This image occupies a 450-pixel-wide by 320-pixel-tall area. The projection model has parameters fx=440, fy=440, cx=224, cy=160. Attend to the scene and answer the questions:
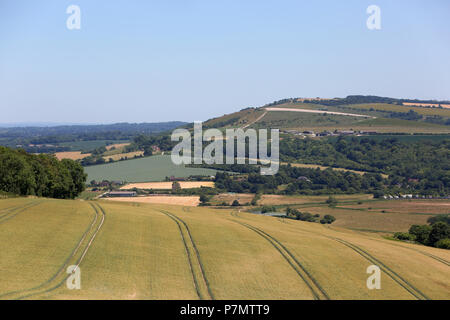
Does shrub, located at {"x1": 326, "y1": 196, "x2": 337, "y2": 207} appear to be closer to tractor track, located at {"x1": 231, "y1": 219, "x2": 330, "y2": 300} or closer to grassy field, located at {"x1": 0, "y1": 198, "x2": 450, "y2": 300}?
grassy field, located at {"x1": 0, "y1": 198, "x2": 450, "y2": 300}

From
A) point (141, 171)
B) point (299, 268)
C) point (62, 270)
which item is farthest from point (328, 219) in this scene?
point (141, 171)

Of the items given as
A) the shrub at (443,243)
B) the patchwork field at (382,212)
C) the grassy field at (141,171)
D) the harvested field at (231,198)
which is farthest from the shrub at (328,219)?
the grassy field at (141,171)

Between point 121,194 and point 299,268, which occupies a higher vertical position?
point 299,268

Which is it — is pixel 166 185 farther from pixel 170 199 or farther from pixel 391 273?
pixel 391 273

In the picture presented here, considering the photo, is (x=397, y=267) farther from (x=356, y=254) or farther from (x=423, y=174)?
(x=423, y=174)

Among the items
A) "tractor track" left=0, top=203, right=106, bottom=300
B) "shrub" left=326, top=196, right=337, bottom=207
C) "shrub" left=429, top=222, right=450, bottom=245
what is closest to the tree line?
"tractor track" left=0, top=203, right=106, bottom=300
